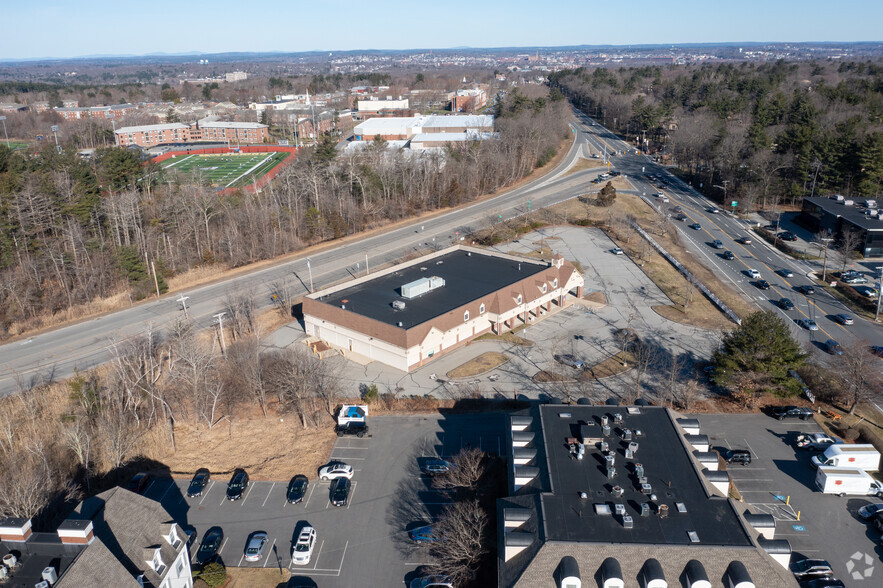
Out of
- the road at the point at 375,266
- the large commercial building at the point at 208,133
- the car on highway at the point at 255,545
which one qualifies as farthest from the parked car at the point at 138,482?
the large commercial building at the point at 208,133

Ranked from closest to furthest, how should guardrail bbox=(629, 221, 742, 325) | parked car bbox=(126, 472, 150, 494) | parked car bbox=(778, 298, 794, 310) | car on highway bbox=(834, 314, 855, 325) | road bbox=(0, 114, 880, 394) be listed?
parked car bbox=(126, 472, 150, 494) → road bbox=(0, 114, 880, 394) → car on highway bbox=(834, 314, 855, 325) → guardrail bbox=(629, 221, 742, 325) → parked car bbox=(778, 298, 794, 310)

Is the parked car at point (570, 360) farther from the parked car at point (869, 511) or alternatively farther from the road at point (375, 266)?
the road at point (375, 266)

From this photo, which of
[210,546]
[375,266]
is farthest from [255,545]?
[375,266]

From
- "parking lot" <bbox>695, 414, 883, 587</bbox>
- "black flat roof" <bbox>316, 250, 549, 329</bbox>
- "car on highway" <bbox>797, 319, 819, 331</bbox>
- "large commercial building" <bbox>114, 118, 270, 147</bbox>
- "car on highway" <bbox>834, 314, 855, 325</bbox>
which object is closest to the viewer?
"parking lot" <bbox>695, 414, 883, 587</bbox>

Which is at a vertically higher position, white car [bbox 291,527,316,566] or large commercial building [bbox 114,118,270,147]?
large commercial building [bbox 114,118,270,147]

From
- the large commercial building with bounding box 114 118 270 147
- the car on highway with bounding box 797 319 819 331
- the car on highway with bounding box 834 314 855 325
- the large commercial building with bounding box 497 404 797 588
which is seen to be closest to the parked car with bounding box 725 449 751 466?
the large commercial building with bounding box 497 404 797 588

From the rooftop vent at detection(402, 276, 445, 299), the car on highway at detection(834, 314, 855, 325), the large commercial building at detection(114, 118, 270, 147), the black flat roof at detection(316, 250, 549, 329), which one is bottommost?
the car on highway at detection(834, 314, 855, 325)

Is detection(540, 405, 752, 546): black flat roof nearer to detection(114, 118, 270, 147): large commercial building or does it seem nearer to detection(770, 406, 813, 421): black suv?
detection(770, 406, 813, 421): black suv

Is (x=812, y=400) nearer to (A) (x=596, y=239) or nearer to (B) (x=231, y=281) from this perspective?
(A) (x=596, y=239)
